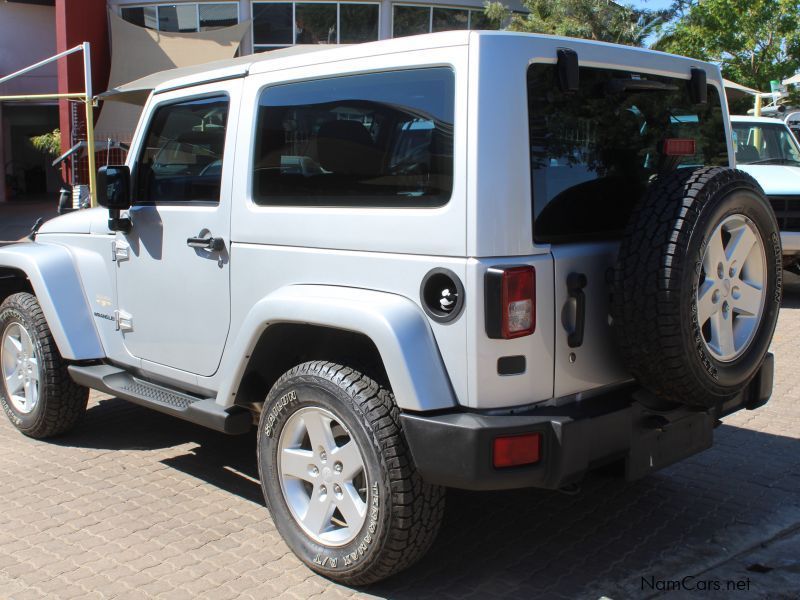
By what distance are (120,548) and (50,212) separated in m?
18.2

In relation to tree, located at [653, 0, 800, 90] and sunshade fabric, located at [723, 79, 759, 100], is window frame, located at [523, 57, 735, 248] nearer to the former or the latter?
sunshade fabric, located at [723, 79, 759, 100]

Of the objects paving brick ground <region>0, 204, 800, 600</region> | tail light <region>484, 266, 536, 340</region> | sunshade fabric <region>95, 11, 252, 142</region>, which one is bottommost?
paving brick ground <region>0, 204, 800, 600</region>

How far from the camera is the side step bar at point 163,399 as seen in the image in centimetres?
380

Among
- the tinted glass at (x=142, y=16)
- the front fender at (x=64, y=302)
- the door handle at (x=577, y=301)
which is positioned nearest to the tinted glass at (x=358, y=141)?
the door handle at (x=577, y=301)

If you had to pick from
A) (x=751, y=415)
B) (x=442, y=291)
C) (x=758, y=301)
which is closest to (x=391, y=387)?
(x=442, y=291)

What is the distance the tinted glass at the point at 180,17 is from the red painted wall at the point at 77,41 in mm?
1385

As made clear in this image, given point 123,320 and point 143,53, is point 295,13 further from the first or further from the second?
point 123,320

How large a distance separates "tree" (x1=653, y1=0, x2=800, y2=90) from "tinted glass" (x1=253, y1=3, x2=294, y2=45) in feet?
27.2

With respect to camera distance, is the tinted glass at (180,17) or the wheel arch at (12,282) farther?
the tinted glass at (180,17)

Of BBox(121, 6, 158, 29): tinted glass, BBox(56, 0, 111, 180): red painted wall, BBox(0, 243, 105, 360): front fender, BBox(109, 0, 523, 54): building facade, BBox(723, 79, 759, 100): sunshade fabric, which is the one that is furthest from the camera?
BBox(121, 6, 158, 29): tinted glass

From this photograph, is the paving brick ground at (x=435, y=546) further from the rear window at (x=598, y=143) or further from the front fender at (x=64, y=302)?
the rear window at (x=598, y=143)

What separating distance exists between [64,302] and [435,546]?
2481 millimetres

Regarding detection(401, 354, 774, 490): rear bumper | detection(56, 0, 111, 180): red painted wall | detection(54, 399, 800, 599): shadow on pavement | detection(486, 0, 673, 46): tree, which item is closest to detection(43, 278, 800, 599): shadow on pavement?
detection(54, 399, 800, 599): shadow on pavement

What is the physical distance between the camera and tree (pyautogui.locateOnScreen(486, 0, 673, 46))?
17.4 meters
